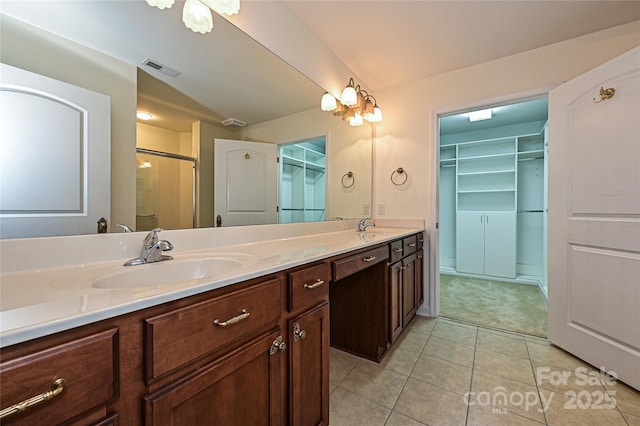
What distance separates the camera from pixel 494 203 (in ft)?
12.9

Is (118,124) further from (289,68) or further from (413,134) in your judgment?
(413,134)

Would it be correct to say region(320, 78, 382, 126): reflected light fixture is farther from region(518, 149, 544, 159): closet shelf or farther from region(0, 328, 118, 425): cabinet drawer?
region(518, 149, 544, 159): closet shelf

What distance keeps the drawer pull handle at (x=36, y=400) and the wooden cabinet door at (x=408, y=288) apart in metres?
1.78

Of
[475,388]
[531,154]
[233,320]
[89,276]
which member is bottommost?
[475,388]

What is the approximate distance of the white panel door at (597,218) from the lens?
145 cm

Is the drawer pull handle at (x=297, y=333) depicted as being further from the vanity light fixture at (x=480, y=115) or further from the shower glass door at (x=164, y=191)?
the vanity light fixture at (x=480, y=115)

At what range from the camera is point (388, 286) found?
1630 mm

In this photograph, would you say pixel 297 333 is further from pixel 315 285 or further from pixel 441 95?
pixel 441 95

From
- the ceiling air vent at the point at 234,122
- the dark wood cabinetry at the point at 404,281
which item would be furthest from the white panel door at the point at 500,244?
the ceiling air vent at the point at 234,122

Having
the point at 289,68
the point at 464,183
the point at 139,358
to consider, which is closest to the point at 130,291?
the point at 139,358

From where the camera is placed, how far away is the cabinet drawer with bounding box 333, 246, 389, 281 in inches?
45.5

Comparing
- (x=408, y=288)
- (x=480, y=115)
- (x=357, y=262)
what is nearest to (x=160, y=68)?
(x=357, y=262)

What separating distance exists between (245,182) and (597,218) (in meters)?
2.18

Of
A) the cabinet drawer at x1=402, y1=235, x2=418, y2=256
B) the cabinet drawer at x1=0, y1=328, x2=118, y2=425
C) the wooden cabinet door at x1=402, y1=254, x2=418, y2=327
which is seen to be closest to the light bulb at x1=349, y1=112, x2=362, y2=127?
the cabinet drawer at x1=402, y1=235, x2=418, y2=256
